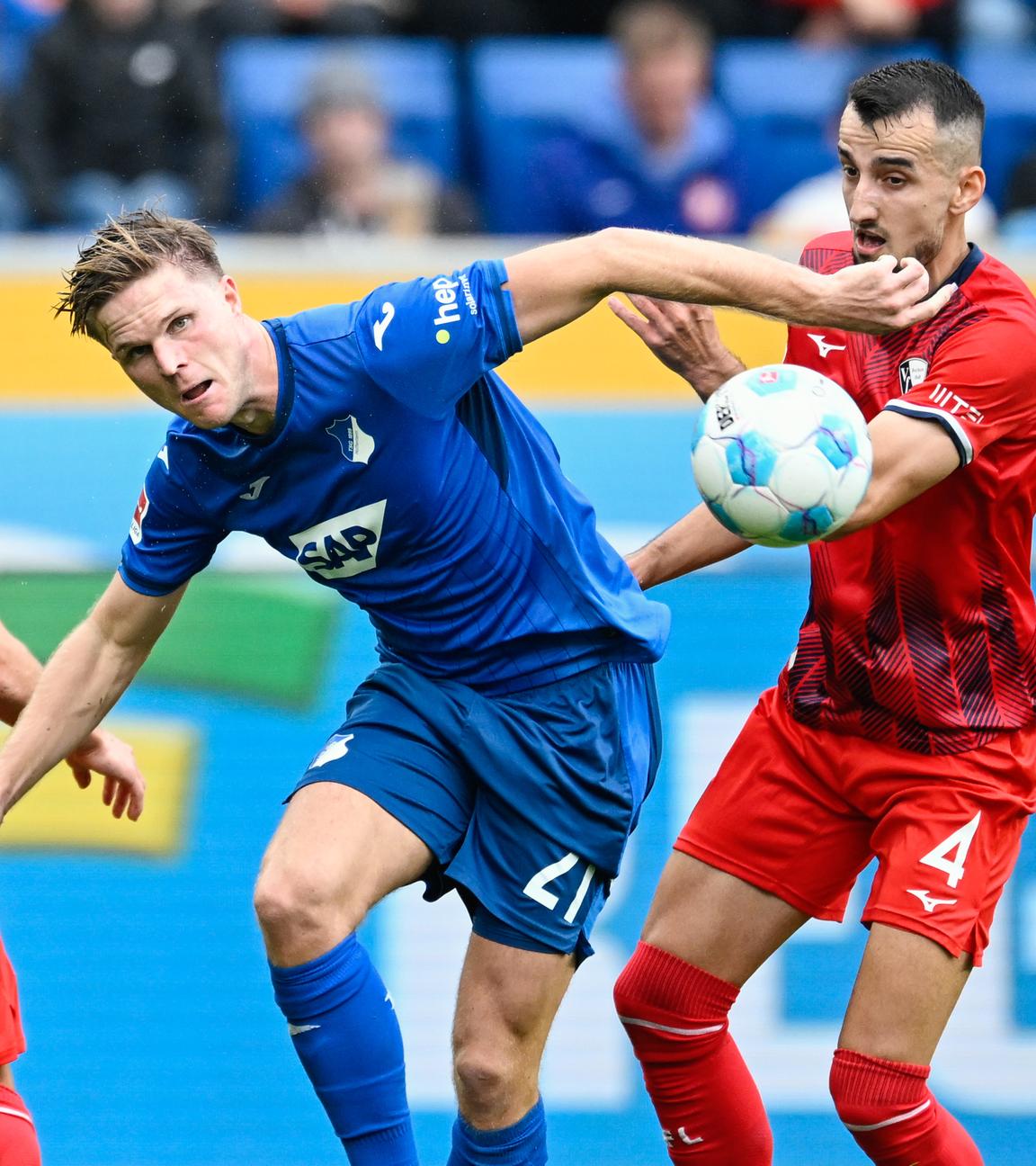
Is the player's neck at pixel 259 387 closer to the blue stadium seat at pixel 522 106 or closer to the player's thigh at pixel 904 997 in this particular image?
the player's thigh at pixel 904 997

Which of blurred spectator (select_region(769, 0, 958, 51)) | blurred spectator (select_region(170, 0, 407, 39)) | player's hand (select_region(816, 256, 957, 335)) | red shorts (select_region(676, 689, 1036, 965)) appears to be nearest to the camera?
player's hand (select_region(816, 256, 957, 335))

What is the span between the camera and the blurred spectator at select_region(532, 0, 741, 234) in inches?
292

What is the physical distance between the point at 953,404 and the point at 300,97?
452 cm

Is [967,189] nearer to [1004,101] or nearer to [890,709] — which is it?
[890,709]

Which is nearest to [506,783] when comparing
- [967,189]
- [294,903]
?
[294,903]

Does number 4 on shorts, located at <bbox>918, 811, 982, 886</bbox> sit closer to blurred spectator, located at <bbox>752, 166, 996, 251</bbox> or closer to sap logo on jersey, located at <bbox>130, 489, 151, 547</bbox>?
sap logo on jersey, located at <bbox>130, 489, 151, 547</bbox>

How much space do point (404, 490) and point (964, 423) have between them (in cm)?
115

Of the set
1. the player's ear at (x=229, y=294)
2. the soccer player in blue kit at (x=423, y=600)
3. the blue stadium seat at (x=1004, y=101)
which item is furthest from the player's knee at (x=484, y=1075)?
the blue stadium seat at (x=1004, y=101)

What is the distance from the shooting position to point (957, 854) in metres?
4.00

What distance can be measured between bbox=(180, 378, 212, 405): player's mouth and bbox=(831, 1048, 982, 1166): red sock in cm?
197

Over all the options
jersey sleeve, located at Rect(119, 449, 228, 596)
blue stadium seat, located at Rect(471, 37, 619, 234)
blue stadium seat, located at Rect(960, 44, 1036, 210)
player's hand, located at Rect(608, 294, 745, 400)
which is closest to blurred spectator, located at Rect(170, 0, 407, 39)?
blue stadium seat, located at Rect(471, 37, 619, 234)

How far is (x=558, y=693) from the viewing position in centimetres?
402

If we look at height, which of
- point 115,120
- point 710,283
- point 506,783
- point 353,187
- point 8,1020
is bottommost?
point 8,1020

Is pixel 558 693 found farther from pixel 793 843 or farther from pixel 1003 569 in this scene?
pixel 1003 569
